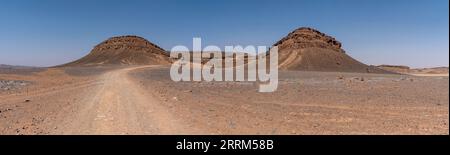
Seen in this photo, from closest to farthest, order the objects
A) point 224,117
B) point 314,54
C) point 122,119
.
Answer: point 122,119, point 224,117, point 314,54

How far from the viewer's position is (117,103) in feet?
42.7

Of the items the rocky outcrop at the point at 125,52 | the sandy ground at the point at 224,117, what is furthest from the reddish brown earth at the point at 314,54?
the sandy ground at the point at 224,117

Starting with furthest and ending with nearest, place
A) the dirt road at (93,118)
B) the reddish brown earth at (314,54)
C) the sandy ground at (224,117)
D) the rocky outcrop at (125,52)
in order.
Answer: the rocky outcrop at (125,52) → the reddish brown earth at (314,54) → the sandy ground at (224,117) → the dirt road at (93,118)

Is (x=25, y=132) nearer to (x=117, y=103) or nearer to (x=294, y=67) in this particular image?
(x=117, y=103)

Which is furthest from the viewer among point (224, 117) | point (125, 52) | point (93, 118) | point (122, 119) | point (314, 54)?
point (125, 52)

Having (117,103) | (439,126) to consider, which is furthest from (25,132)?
(439,126)

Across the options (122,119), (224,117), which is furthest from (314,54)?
(122,119)

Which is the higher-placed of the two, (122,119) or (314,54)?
(314,54)

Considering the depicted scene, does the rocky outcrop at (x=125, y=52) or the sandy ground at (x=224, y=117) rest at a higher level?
the rocky outcrop at (x=125, y=52)

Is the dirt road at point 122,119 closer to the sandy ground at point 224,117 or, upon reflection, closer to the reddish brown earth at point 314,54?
the sandy ground at point 224,117

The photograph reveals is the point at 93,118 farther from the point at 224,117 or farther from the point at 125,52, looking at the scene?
the point at 125,52

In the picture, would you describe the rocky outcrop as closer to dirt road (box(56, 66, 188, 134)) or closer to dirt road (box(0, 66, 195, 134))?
dirt road (box(0, 66, 195, 134))

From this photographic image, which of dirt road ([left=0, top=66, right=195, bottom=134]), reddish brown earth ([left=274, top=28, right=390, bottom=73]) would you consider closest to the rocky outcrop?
reddish brown earth ([left=274, top=28, right=390, bottom=73])
